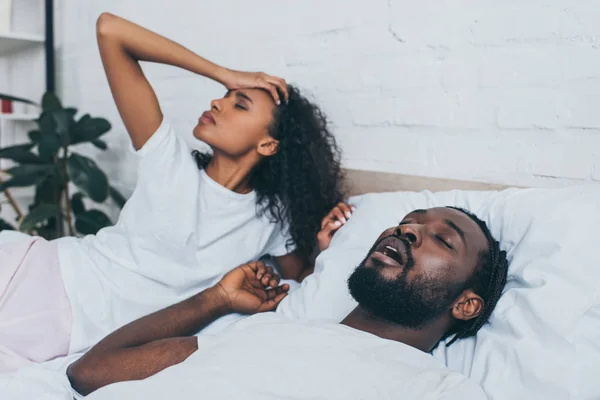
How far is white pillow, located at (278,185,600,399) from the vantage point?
34.9 inches

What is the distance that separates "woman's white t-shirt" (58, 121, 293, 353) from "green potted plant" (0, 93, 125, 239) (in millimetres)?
662

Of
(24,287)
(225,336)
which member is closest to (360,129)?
(225,336)

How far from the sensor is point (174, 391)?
848 millimetres

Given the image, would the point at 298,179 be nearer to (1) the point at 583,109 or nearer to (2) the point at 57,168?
(1) the point at 583,109

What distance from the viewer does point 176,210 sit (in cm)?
142

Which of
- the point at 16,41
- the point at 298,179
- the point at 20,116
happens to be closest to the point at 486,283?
the point at 298,179

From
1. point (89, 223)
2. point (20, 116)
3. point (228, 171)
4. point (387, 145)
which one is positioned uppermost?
point (387, 145)

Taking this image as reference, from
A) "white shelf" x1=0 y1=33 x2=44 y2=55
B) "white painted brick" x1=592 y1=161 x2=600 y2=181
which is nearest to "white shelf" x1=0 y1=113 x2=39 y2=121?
"white shelf" x1=0 y1=33 x2=44 y2=55

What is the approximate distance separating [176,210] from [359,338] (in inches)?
25.5

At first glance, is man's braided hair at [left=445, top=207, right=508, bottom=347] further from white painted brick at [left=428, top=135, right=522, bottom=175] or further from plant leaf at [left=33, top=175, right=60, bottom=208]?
plant leaf at [left=33, top=175, right=60, bottom=208]

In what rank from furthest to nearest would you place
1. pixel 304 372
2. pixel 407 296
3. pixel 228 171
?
pixel 228 171, pixel 407 296, pixel 304 372

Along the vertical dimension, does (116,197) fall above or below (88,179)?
below

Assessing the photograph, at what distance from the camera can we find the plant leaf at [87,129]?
7.17 ft

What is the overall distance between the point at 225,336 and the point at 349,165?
2.51 feet
